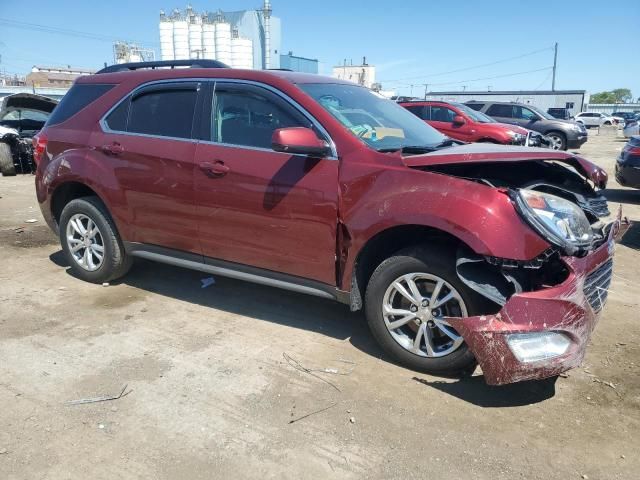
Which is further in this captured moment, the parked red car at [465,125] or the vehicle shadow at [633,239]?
the parked red car at [465,125]

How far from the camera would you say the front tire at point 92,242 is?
460 cm

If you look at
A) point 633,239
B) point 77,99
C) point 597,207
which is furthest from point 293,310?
point 633,239

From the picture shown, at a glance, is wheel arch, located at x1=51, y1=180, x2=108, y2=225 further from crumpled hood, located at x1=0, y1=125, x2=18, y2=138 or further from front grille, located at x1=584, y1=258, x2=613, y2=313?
crumpled hood, located at x1=0, y1=125, x2=18, y2=138

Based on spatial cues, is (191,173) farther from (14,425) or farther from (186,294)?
(14,425)

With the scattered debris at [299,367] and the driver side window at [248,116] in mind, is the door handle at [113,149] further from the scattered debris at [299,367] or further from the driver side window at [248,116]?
the scattered debris at [299,367]

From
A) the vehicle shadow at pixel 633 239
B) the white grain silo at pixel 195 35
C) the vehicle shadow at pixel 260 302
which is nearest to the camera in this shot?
the vehicle shadow at pixel 260 302

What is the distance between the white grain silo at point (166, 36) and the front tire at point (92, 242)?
37557mm

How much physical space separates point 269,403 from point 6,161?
11.8m

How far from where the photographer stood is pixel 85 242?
15.7 ft

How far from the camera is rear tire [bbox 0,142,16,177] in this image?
11906mm

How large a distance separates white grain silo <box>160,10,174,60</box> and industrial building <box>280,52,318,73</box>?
14807 millimetres

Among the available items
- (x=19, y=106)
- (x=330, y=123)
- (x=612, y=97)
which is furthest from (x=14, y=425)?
(x=612, y=97)

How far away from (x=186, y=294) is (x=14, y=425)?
2.05 m

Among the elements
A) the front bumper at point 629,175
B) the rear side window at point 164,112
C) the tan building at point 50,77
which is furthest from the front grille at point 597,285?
the tan building at point 50,77
